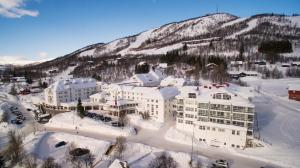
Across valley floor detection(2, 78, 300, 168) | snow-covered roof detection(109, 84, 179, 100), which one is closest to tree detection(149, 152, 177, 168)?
valley floor detection(2, 78, 300, 168)

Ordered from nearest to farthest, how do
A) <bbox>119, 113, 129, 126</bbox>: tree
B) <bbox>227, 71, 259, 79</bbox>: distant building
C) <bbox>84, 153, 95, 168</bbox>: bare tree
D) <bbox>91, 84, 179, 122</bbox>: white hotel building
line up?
1. <bbox>84, 153, 95, 168</bbox>: bare tree
2. <bbox>119, 113, 129, 126</bbox>: tree
3. <bbox>91, 84, 179, 122</bbox>: white hotel building
4. <bbox>227, 71, 259, 79</bbox>: distant building

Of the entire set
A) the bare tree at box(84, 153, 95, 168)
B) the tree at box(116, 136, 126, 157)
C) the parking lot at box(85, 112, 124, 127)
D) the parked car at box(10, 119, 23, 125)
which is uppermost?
the parking lot at box(85, 112, 124, 127)

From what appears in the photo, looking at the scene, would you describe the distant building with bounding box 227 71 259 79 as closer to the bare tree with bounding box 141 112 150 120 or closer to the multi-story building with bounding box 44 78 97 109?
the bare tree with bounding box 141 112 150 120

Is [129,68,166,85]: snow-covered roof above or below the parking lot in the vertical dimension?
above

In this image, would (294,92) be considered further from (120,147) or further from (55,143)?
(55,143)

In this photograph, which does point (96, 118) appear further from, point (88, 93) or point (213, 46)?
point (213, 46)

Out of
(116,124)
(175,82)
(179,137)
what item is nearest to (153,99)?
(116,124)

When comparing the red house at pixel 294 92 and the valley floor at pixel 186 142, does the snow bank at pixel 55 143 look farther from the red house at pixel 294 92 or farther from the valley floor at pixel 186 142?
the red house at pixel 294 92
